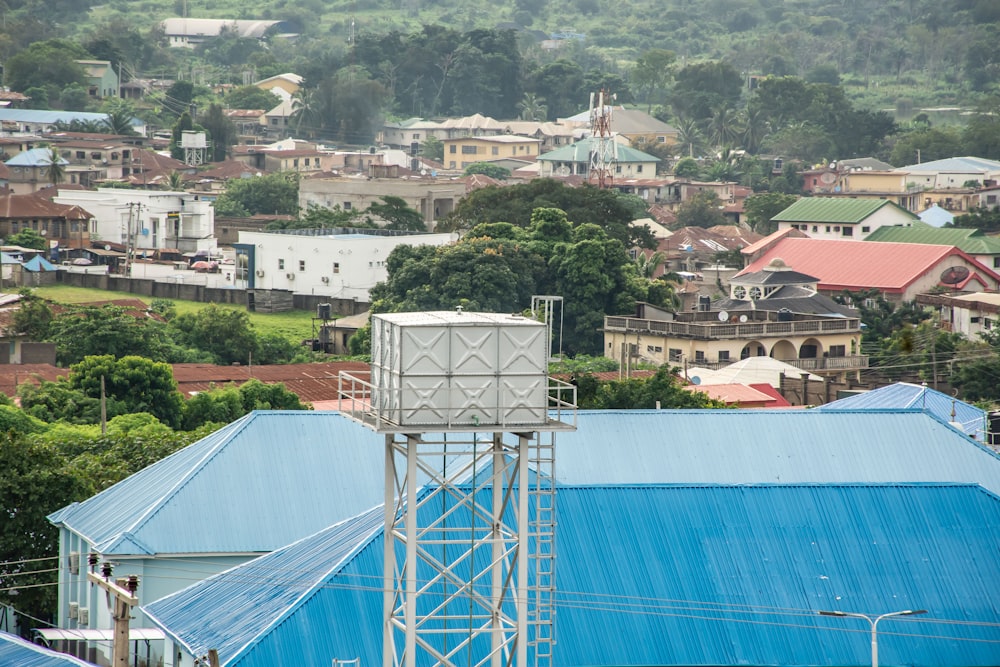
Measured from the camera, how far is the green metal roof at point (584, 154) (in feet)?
434

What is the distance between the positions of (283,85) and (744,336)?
104 meters

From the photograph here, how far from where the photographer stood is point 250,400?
1906 inches

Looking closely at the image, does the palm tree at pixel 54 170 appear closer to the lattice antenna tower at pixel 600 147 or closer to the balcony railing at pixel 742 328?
the lattice antenna tower at pixel 600 147

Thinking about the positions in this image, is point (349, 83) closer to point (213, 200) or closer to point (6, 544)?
point (213, 200)

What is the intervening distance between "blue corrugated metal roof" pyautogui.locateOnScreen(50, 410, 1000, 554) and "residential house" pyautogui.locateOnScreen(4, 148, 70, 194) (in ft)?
264

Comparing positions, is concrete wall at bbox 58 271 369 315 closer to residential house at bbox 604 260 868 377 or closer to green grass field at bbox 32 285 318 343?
green grass field at bbox 32 285 318 343

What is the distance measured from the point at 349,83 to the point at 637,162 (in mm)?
31163

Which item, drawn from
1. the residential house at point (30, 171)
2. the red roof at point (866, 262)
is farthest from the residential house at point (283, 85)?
the red roof at point (866, 262)

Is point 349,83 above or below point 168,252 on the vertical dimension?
above

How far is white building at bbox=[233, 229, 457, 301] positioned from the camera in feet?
260

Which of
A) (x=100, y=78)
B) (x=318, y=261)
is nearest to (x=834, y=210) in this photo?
(x=318, y=261)

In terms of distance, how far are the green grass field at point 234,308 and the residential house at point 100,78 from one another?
7230 cm

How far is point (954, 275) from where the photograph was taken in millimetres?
81312

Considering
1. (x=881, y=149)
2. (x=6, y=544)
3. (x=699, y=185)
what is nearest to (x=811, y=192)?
(x=699, y=185)
